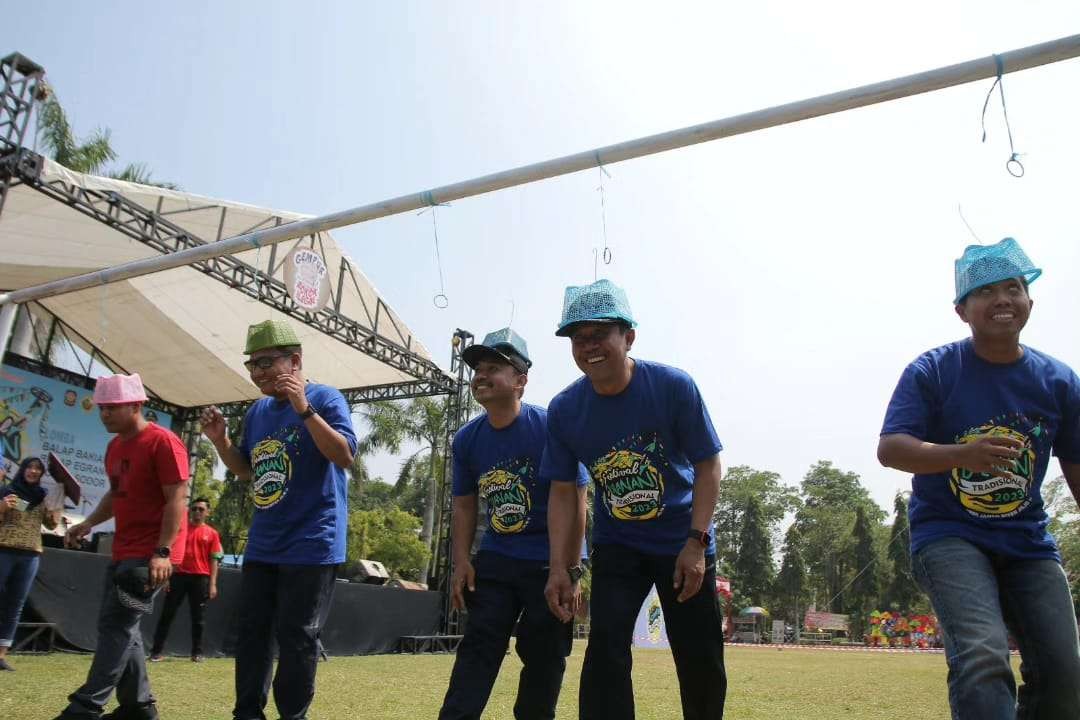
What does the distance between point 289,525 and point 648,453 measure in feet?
5.68

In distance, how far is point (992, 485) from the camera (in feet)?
9.46

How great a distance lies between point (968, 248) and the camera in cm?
315

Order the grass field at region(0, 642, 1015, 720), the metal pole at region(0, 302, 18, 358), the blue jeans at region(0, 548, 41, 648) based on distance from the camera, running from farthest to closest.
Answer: the metal pole at region(0, 302, 18, 358) → the blue jeans at region(0, 548, 41, 648) → the grass field at region(0, 642, 1015, 720)

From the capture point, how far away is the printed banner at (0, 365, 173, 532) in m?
15.0

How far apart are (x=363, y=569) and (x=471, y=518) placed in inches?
520

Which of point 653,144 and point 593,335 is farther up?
point 653,144

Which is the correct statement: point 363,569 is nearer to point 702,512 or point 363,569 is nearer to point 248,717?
point 248,717

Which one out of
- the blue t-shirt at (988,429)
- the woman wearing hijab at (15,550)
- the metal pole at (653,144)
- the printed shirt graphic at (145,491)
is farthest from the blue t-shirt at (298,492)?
the woman wearing hijab at (15,550)

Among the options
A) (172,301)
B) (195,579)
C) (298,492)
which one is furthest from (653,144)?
(172,301)

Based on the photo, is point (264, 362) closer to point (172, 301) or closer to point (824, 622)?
point (172, 301)

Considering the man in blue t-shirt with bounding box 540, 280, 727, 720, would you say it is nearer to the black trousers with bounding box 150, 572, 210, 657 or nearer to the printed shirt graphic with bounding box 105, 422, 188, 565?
the printed shirt graphic with bounding box 105, 422, 188, 565

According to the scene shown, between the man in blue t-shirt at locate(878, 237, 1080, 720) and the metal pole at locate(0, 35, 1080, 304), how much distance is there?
2219mm

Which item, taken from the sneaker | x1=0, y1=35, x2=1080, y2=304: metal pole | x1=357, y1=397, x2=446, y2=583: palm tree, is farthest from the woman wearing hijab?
x1=357, y1=397, x2=446, y2=583: palm tree

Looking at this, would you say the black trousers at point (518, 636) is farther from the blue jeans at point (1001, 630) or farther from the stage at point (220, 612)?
the stage at point (220, 612)
